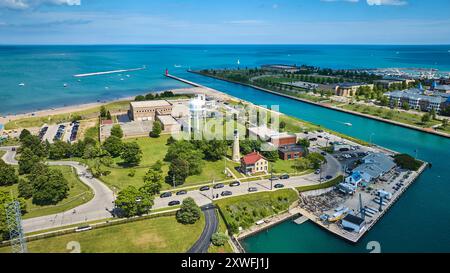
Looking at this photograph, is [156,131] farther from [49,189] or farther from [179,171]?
[49,189]

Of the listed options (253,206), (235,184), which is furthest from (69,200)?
(253,206)

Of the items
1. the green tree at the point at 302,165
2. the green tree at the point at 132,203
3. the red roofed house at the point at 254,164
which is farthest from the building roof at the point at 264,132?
the green tree at the point at 132,203

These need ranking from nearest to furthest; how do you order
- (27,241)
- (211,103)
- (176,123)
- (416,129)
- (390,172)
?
(27,241) < (390,172) < (176,123) < (416,129) < (211,103)

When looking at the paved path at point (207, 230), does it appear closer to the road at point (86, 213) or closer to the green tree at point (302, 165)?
the road at point (86, 213)

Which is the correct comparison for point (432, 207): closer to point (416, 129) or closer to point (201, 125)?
point (416, 129)

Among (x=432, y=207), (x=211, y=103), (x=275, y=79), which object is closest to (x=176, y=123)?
(x=211, y=103)

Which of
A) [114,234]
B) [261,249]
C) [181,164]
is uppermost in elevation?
[181,164]
